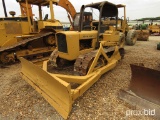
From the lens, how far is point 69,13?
32.2 feet

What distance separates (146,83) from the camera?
122 inches

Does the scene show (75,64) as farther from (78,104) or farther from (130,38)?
(130,38)

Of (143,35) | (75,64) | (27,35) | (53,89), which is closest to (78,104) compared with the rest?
(53,89)

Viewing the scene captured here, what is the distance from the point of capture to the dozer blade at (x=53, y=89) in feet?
8.16

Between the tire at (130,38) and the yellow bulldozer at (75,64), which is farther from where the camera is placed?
the tire at (130,38)

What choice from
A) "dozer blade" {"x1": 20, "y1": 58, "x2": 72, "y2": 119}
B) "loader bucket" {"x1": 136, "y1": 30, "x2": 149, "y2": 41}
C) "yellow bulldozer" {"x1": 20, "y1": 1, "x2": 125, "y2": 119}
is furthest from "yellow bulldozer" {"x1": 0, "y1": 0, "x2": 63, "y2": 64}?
"loader bucket" {"x1": 136, "y1": 30, "x2": 149, "y2": 41}

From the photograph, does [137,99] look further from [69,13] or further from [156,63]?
[69,13]

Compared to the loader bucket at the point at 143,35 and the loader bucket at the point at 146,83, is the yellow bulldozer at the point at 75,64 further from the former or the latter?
the loader bucket at the point at 143,35

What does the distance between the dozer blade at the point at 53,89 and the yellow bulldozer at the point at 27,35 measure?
119 inches

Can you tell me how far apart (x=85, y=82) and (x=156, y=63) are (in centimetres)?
384

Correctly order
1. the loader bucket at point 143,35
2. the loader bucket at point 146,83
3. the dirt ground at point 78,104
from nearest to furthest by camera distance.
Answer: the dirt ground at point 78,104 → the loader bucket at point 146,83 → the loader bucket at point 143,35

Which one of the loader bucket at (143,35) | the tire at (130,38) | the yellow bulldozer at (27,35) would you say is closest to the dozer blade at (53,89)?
the yellow bulldozer at (27,35)

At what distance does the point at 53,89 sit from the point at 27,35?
15.6ft

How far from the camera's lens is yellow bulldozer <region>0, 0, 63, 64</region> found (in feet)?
20.1
